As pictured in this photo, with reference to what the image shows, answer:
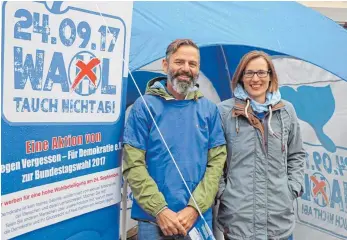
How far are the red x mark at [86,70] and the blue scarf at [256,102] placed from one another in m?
0.79

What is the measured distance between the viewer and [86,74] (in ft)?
6.68

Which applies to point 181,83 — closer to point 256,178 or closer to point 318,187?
point 256,178

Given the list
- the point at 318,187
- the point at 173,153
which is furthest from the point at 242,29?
the point at 318,187

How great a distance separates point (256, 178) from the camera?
2.25m

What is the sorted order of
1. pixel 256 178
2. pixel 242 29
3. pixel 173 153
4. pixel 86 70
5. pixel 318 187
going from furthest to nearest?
1. pixel 318 187
2. pixel 242 29
3. pixel 256 178
4. pixel 173 153
5. pixel 86 70

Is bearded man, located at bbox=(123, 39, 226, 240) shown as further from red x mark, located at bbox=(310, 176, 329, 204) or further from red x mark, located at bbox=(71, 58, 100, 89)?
red x mark, located at bbox=(310, 176, 329, 204)

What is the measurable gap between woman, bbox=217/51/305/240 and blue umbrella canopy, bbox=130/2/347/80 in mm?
442

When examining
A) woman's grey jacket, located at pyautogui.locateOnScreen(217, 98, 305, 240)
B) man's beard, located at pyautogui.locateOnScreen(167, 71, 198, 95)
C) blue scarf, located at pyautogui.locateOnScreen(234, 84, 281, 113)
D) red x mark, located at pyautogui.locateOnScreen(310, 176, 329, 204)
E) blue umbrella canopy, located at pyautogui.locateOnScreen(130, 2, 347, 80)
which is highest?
blue umbrella canopy, located at pyautogui.locateOnScreen(130, 2, 347, 80)

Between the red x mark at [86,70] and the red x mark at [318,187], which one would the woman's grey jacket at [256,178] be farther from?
the red x mark at [318,187]

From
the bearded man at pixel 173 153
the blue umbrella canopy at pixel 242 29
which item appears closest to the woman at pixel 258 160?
the bearded man at pixel 173 153

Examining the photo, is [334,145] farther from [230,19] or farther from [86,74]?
[86,74]

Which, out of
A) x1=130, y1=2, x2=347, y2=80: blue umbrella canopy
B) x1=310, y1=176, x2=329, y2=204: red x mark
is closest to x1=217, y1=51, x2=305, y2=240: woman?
x1=130, y1=2, x2=347, y2=80: blue umbrella canopy

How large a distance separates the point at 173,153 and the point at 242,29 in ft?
3.90

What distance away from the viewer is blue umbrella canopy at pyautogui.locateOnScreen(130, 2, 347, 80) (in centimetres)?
254
